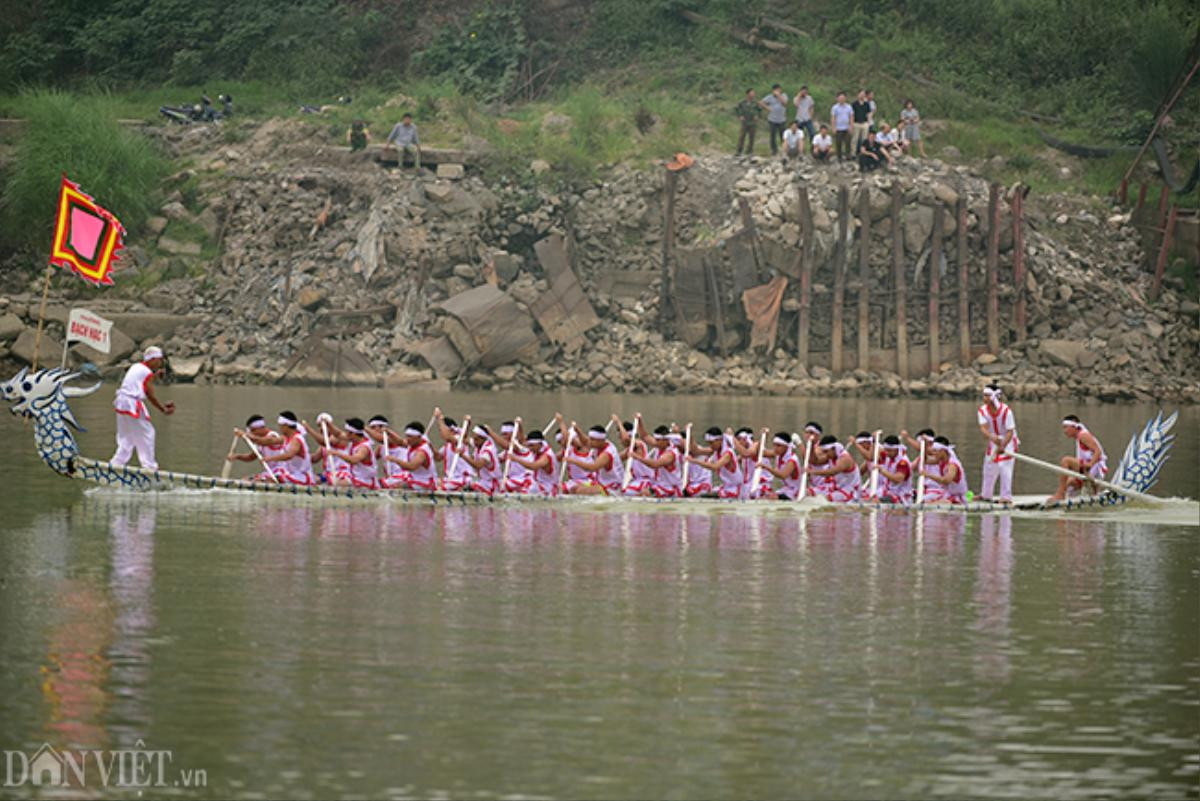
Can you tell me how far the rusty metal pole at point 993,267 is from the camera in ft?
168

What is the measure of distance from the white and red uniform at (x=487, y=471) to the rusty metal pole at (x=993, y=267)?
24.6 m

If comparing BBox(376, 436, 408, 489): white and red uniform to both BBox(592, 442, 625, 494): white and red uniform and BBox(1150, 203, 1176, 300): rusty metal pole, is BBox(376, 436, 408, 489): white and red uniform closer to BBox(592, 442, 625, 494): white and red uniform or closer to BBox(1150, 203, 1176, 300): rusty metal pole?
BBox(592, 442, 625, 494): white and red uniform

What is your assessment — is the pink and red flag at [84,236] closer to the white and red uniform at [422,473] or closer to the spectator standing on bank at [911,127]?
the white and red uniform at [422,473]

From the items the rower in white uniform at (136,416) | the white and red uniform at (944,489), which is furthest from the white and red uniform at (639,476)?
the rower in white uniform at (136,416)

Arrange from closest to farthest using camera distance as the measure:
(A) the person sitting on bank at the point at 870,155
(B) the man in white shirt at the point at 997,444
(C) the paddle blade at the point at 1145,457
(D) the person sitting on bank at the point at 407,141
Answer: (C) the paddle blade at the point at 1145,457, (B) the man in white shirt at the point at 997,444, (A) the person sitting on bank at the point at 870,155, (D) the person sitting on bank at the point at 407,141

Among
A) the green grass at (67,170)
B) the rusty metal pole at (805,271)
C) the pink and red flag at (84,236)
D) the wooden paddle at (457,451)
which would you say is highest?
the green grass at (67,170)

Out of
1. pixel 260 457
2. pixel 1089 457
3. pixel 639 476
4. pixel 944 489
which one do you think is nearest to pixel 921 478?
pixel 944 489

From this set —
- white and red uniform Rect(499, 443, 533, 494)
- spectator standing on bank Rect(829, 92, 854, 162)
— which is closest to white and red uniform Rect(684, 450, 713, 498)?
white and red uniform Rect(499, 443, 533, 494)

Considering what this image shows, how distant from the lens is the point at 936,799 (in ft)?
48.1

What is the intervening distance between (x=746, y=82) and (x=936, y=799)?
1940 inches

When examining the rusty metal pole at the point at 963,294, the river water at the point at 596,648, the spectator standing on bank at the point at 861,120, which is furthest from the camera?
the spectator standing on bank at the point at 861,120

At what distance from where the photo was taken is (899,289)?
5072 cm

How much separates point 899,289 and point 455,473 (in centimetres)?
2352

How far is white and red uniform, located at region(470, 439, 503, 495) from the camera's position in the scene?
2969 centimetres
